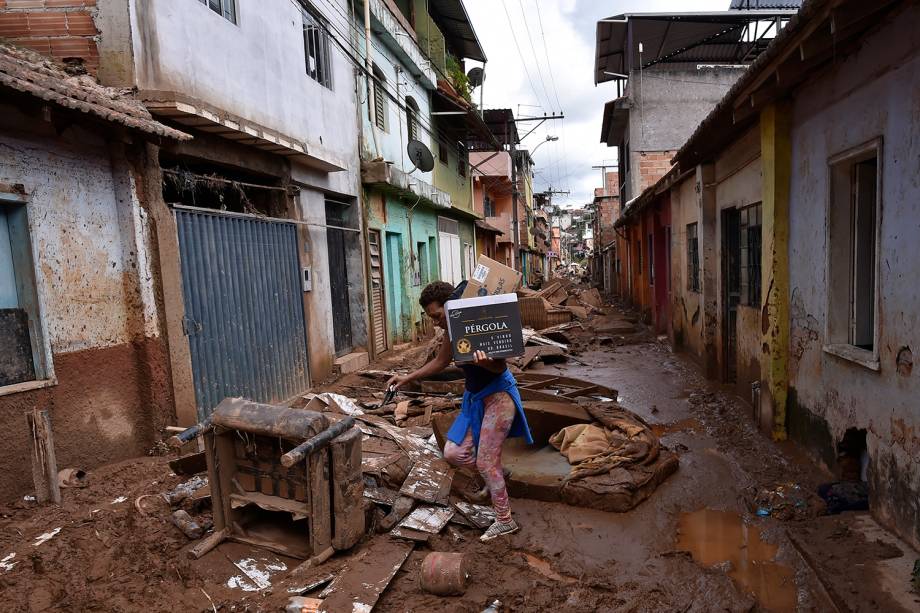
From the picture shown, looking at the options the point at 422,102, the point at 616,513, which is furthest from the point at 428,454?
the point at 422,102

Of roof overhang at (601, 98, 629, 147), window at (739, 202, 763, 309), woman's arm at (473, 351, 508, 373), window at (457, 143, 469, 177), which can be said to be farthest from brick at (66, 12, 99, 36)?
window at (457, 143, 469, 177)

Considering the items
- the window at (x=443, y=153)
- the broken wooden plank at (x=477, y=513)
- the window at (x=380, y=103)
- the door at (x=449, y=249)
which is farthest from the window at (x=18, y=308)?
the window at (x=443, y=153)

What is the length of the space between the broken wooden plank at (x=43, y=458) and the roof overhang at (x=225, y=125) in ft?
9.87

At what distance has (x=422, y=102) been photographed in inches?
620

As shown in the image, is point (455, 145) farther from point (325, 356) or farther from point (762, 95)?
point (762, 95)

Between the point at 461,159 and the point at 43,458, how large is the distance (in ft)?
59.5

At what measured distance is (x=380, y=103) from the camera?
41.6 ft

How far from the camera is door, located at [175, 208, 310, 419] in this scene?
616cm

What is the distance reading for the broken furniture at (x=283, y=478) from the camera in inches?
134

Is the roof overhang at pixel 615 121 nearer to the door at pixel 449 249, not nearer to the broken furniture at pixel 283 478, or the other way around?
the door at pixel 449 249

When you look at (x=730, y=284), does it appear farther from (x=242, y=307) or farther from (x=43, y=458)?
(x=43, y=458)

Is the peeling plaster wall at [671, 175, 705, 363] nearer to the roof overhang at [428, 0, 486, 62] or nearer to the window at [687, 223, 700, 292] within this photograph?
the window at [687, 223, 700, 292]

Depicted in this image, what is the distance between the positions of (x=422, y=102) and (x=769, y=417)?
12990 mm

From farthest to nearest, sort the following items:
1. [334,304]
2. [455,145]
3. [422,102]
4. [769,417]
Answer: [455,145] < [422,102] < [334,304] < [769,417]
